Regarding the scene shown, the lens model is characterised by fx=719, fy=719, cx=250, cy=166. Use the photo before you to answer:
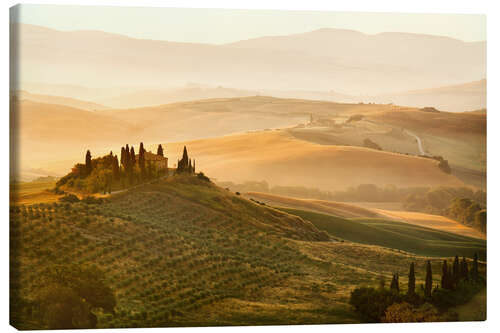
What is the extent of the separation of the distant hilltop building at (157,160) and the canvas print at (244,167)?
0.07ft

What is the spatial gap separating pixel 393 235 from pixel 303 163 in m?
2.17

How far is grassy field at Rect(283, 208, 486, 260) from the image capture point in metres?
13.4

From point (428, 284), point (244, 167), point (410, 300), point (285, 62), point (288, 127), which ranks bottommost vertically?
point (410, 300)

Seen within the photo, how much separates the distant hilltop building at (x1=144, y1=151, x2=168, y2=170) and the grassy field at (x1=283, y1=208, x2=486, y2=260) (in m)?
2.41

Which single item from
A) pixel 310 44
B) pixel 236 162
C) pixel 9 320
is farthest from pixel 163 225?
pixel 310 44

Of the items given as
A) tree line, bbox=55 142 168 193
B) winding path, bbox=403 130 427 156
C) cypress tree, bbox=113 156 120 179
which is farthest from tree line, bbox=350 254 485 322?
cypress tree, bbox=113 156 120 179

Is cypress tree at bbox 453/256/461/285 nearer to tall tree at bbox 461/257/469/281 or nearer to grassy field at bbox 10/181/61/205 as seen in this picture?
tall tree at bbox 461/257/469/281

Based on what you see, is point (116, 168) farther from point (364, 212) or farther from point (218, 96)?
point (364, 212)

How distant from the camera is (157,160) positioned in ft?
42.3

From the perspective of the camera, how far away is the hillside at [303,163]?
13336 millimetres

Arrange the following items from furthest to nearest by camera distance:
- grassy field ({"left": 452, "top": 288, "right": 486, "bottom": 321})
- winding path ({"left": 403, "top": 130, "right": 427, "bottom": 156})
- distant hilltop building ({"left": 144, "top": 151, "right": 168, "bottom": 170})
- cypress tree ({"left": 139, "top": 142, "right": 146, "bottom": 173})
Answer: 1. winding path ({"left": 403, "top": 130, "right": 427, "bottom": 156})
2. grassy field ({"left": 452, "top": 288, "right": 486, "bottom": 321})
3. distant hilltop building ({"left": 144, "top": 151, "right": 168, "bottom": 170})
4. cypress tree ({"left": 139, "top": 142, "right": 146, "bottom": 173})

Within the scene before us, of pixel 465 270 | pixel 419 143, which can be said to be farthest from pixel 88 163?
pixel 465 270

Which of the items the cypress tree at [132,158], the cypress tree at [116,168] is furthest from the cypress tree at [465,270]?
the cypress tree at [116,168]

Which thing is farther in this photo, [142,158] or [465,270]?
[465,270]
